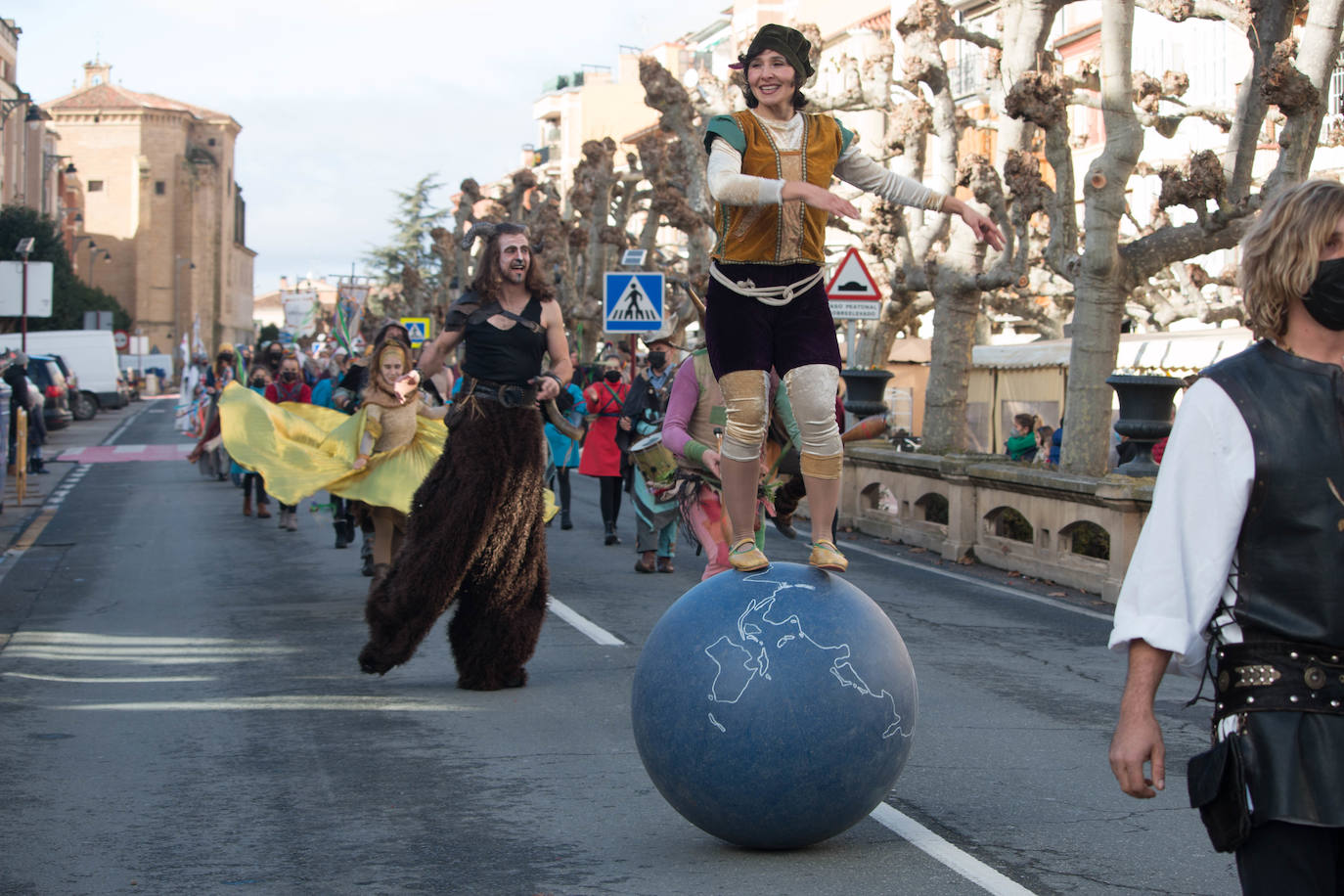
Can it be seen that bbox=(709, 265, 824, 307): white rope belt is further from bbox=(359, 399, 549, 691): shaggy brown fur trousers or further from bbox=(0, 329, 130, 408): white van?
bbox=(0, 329, 130, 408): white van

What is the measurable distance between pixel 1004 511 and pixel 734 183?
37.1ft

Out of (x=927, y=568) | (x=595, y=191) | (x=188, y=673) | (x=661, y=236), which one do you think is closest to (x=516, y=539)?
(x=188, y=673)

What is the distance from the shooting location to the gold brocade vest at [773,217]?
5520mm

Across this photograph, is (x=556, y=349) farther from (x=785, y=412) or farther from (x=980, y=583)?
(x=980, y=583)

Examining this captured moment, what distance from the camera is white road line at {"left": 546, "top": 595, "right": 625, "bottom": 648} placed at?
9883 mm

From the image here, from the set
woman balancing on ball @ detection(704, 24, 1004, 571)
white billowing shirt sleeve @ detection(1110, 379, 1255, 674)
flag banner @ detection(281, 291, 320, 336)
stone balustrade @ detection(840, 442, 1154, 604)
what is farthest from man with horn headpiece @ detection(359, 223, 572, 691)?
flag banner @ detection(281, 291, 320, 336)

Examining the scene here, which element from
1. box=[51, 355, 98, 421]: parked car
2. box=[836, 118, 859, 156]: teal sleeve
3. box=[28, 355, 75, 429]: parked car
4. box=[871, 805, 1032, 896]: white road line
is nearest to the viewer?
box=[871, 805, 1032, 896]: white road line

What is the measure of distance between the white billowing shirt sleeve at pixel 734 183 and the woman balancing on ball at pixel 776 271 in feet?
0.03

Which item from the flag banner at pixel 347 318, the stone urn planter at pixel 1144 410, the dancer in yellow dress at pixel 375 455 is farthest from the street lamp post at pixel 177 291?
the stone urn planter at pixel 1144 410

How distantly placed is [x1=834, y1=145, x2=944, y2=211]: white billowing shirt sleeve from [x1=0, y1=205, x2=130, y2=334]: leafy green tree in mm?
55636

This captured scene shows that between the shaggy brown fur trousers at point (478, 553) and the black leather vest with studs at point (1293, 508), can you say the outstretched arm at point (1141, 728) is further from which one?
the shaggy brown fur trousers at point (478, 553)

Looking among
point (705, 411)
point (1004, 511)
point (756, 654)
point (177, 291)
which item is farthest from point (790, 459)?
point (177, 291)

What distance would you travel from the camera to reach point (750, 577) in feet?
16.5

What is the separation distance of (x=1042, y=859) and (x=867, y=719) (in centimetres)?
89
